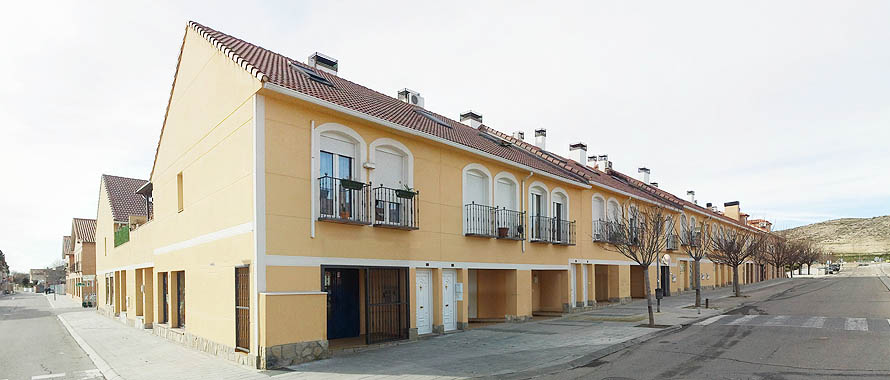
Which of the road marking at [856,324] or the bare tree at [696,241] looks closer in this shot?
the road marking at [856,324]

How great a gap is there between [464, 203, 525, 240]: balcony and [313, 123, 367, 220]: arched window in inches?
187

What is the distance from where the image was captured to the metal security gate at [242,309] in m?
12.0

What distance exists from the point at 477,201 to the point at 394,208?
4483 mm

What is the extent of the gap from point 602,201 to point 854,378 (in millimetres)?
16820

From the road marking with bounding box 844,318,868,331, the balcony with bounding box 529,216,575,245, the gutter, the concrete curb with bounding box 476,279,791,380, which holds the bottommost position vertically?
the road marking with bounding box 844,318,868,331

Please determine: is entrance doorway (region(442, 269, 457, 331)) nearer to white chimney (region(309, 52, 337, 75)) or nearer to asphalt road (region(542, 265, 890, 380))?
asphalt road (region(542, 265, 890, 380))

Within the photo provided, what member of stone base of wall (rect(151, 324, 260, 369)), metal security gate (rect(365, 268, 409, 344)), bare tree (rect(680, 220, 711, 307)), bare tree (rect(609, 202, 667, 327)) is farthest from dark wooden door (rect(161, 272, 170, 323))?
bare tree (rect(680, 220, 711, 307))

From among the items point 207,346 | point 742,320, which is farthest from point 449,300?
point 742,320

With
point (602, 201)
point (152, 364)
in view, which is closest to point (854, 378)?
point (152, 364)

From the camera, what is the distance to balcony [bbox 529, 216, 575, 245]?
20328 mm

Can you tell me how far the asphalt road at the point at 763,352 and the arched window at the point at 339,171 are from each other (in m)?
6.03

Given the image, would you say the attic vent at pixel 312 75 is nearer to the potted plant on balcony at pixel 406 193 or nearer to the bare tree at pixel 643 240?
the potted plant on balcony at pixel 406 193

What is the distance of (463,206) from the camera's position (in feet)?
56.7

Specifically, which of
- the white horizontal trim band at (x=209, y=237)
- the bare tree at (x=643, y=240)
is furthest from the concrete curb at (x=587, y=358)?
the white horizontal trim band at (x=209, y=237)
